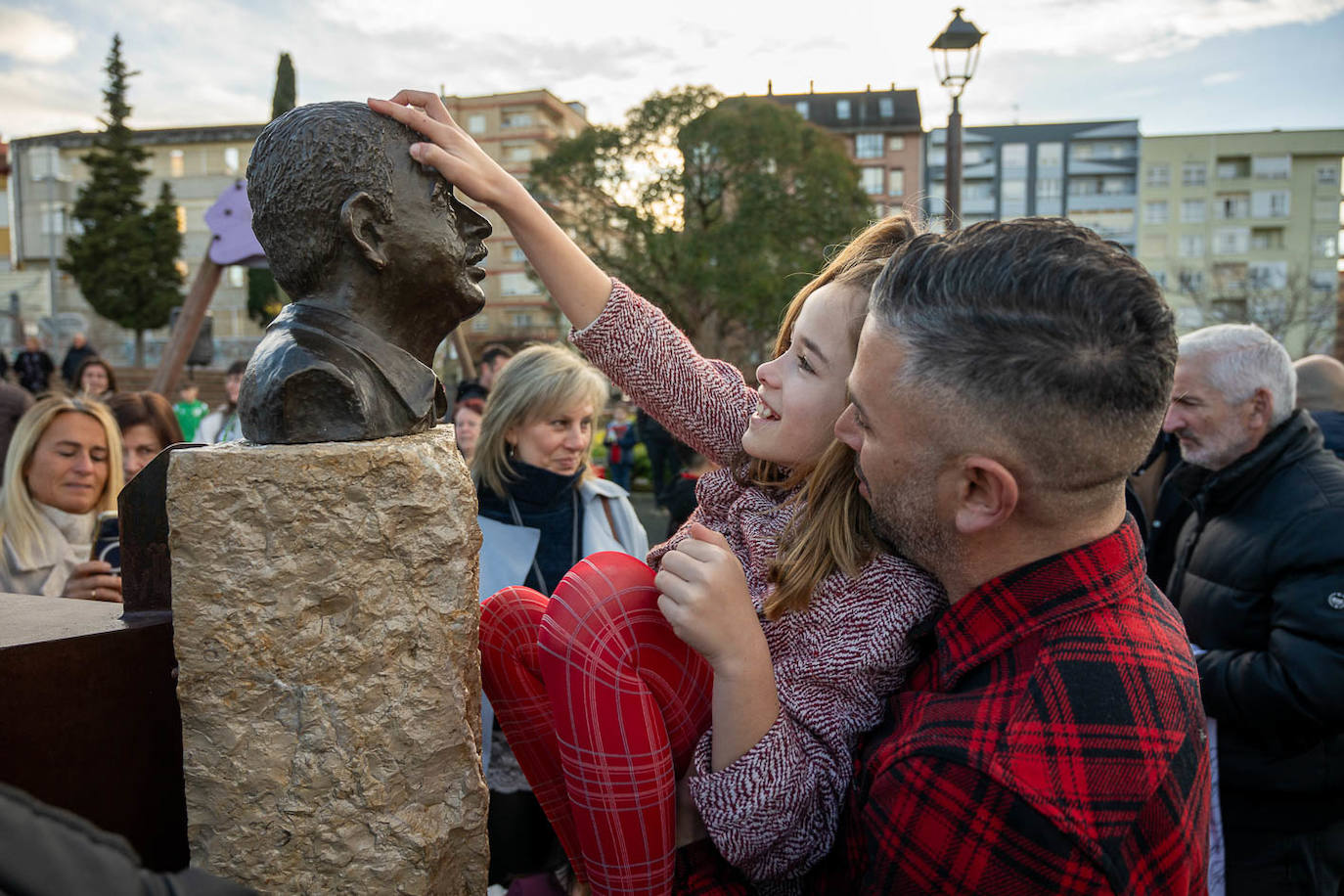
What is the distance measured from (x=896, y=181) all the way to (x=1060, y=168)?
11.3 m

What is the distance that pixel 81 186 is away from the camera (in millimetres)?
35875

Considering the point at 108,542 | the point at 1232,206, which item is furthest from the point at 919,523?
the point at 1232,206

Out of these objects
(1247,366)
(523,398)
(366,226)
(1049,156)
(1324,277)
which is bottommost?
(523,398)

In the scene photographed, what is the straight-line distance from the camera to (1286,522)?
2428mm

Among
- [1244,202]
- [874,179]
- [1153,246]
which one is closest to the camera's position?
[1244,202]

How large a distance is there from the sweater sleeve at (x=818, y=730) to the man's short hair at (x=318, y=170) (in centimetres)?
114

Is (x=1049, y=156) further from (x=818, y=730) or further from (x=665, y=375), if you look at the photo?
(x=818, y=730)

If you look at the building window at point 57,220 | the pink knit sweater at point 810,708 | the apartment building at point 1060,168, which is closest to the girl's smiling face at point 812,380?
the pink knit sweater at point 810,708

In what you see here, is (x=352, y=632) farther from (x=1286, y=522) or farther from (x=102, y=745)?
(x=1286, y=522)

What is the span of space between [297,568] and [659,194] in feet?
60.9

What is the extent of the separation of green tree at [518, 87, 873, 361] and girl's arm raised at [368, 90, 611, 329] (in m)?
16.4

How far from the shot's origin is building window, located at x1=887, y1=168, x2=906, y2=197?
50.0 m

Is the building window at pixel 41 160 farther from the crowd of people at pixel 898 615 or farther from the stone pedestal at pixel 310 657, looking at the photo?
the stone pedestal at pixel 310 657

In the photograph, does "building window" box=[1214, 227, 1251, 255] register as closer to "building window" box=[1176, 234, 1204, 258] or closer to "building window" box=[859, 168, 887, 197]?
"building window" box=[1176, 234, 1204, 258]
